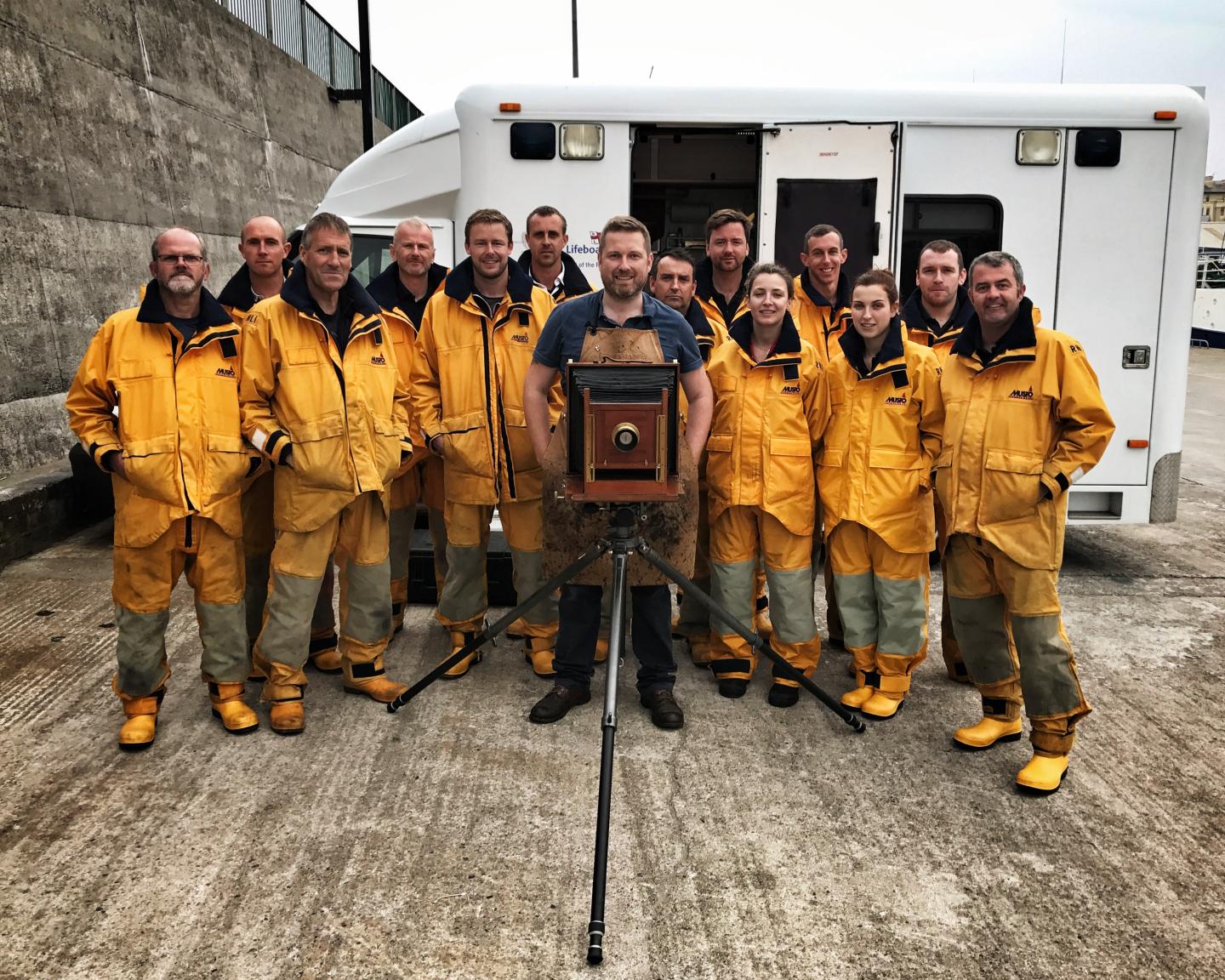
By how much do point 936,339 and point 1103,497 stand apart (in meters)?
2.19

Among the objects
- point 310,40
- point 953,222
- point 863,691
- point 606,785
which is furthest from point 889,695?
point 310,40

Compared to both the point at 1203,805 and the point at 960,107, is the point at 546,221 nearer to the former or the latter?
the point at 960,107

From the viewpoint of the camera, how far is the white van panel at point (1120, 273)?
224 inches

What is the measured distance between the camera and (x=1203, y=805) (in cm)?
336

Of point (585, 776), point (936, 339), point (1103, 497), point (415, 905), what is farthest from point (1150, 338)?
point (415, 905)

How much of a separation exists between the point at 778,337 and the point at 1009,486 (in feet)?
3.64

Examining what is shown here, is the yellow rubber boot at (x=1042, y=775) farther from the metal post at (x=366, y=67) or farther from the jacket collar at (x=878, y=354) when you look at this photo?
the metal post at (x=366, y=67)

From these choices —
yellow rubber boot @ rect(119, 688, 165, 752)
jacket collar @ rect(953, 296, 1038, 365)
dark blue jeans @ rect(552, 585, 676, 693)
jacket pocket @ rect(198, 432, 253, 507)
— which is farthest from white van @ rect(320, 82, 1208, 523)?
yellow rubber boot @ rect(119, 688, 165, 752)

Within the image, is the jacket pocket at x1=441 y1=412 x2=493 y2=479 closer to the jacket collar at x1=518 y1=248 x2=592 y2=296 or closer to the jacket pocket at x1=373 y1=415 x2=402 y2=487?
the jacket pocket at x1=373 y1=415 x2=402 y2=487

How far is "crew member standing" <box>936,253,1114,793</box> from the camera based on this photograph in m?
3.36

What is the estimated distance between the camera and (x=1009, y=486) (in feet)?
11.1

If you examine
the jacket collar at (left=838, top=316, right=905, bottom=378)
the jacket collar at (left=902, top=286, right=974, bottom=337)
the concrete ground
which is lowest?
the concrete ground

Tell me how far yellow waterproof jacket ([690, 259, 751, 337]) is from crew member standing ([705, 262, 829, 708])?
370 millimetres

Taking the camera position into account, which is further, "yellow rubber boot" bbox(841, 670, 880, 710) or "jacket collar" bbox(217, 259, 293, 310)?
"jacket collar" bbox(217, 259, 293, 310)
